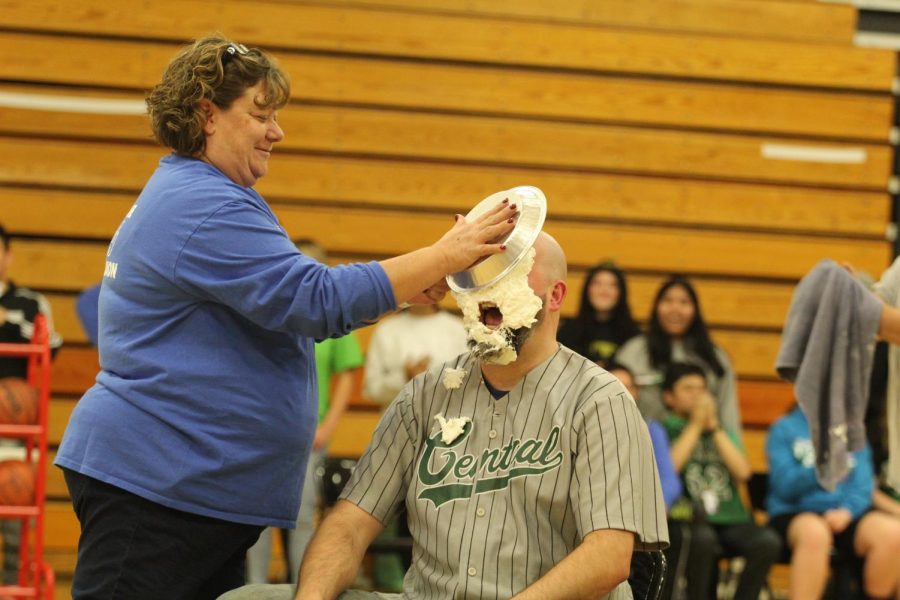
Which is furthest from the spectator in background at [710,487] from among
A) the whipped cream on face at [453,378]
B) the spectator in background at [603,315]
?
the whipped cream on face at [453,378]

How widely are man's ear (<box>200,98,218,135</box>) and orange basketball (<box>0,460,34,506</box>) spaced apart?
2.12 metres

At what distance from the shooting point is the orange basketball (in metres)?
3.96

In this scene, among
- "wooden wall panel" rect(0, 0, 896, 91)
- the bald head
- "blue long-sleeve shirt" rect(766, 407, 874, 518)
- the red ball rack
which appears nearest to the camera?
the bald head

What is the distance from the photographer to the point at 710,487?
502 centimetres

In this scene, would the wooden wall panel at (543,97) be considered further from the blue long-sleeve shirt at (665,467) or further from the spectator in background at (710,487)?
the blue long-sleeve shirt at (665,467)

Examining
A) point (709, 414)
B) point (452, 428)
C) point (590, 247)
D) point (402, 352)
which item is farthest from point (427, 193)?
point (452, 428)

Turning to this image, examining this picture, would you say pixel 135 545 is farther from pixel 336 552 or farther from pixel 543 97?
pixel 543 97

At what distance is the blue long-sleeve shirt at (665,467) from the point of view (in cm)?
470

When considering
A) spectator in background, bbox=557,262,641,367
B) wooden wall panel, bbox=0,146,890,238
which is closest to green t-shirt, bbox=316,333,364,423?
spectator in background, bbox=557,262,641,367

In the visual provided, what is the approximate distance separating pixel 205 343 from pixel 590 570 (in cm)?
90

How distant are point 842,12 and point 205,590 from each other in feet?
19.2

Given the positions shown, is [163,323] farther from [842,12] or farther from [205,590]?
[842,12]

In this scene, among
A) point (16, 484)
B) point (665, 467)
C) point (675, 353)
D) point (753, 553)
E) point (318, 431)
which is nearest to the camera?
point (16, 484)

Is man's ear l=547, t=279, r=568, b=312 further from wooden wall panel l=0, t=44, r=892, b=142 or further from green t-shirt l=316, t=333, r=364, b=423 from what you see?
wooden wall panel l=0, t=44, r=892, b=142
